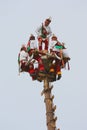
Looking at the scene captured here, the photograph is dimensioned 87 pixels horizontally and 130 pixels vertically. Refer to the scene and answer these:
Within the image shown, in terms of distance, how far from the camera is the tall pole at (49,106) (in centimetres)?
1783

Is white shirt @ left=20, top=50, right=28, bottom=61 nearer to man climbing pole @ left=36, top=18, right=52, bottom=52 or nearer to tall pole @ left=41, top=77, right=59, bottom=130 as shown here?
man climbing pole @ left=36, top=18, right=52, bottom=52

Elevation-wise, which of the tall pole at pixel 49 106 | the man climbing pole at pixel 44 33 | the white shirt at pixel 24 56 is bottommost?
the tall pole at pixel 49 106

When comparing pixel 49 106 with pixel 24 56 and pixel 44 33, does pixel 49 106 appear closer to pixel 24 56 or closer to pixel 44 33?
pixel 24 56

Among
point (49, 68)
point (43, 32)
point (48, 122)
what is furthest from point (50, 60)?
point (48, 122)

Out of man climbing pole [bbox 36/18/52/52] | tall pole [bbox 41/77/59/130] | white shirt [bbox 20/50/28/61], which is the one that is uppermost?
man climbing pole [bbox 36/18/52/52]

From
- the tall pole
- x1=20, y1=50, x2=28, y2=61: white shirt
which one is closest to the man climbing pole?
x1=20, y1=50, x2=28, y2=61: white shirt

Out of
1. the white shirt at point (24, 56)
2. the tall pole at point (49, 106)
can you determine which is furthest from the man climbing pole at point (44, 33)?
the tall pole at point (49, 106)

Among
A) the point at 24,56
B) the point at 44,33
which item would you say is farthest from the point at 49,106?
the point at 44,33

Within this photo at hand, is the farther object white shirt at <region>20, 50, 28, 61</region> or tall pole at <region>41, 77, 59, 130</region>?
white shirt at <region>20, 50, 28, 61</region>

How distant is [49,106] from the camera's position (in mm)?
18188

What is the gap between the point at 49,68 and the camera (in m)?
19.1

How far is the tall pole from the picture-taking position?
17828 millimetres

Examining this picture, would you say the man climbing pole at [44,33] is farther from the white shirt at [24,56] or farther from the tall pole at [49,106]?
the tall pole at [49,106]

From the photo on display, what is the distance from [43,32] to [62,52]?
1.43m
